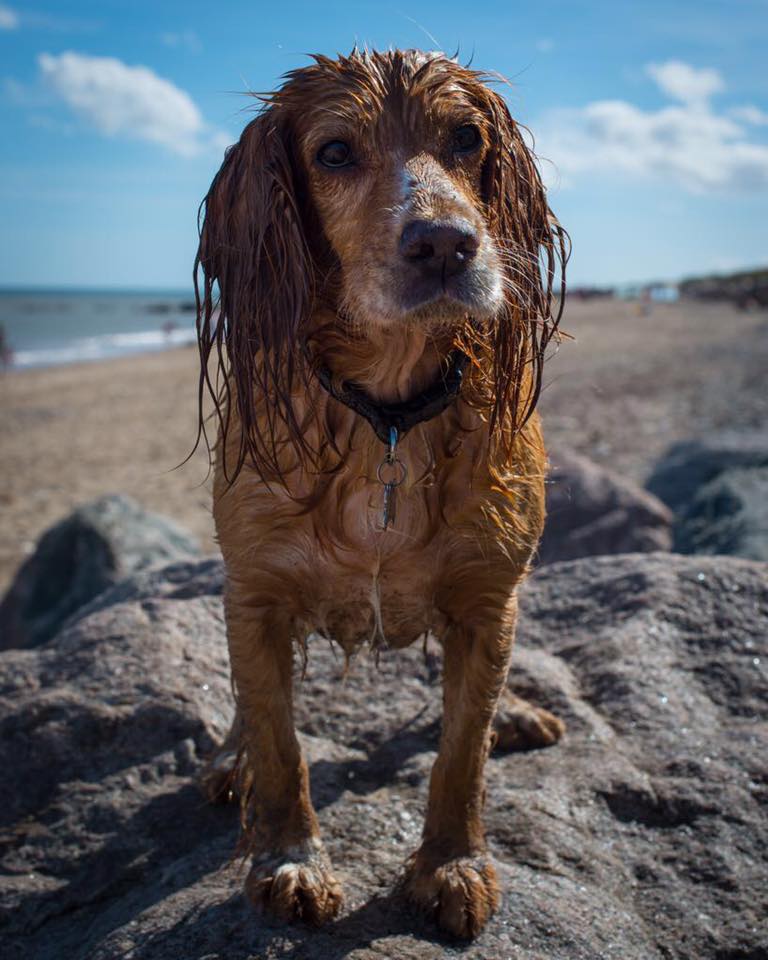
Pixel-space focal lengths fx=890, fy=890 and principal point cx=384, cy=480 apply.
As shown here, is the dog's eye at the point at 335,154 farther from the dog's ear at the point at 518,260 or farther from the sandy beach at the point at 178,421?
the sandy beach at the point at 178,421

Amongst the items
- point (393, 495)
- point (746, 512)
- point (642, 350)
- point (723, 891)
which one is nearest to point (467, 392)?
point (393, 495)

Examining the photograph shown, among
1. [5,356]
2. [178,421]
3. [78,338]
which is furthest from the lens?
[78,338]

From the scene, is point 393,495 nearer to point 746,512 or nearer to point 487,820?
point 487,820

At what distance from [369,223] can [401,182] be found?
129 mm

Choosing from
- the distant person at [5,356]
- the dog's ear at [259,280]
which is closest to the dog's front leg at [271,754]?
the dog's ear at [259,280]

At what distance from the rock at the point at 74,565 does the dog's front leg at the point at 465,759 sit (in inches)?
153

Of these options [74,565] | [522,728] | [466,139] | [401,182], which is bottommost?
[74,565]

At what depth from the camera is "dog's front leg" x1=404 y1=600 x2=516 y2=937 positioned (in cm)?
248

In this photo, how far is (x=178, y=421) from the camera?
16328 mm

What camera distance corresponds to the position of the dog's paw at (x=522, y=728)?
3195 mm

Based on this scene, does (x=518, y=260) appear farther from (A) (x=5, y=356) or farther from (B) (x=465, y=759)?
(A) (x=5, y=356)

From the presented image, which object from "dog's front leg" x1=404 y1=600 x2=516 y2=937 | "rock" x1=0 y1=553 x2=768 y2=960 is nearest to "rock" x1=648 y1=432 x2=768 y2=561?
"rock" x1=0 y1=553 x2=768 y2=960

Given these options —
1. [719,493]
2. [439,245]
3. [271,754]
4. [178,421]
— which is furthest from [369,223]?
[178,421]

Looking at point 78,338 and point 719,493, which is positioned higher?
point 719,493
